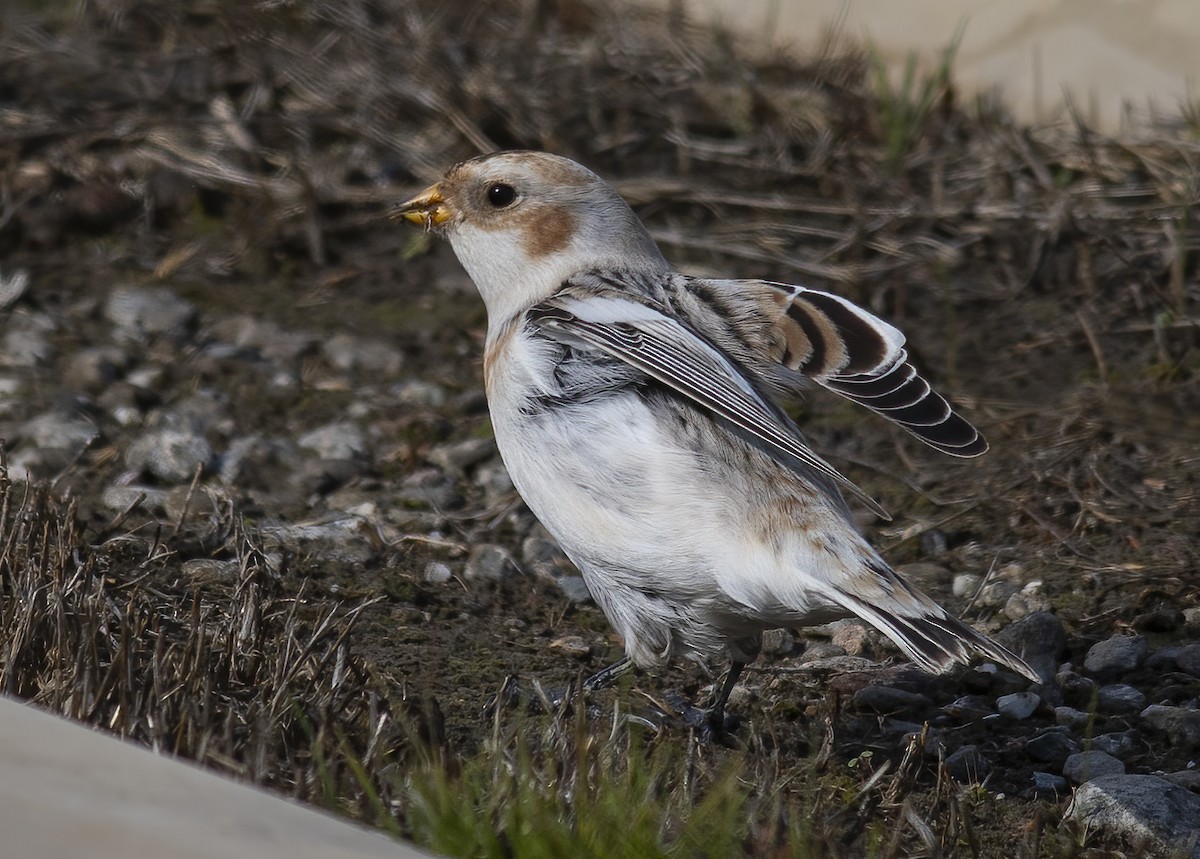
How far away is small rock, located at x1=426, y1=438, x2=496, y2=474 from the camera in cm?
441

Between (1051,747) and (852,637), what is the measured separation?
62 cm

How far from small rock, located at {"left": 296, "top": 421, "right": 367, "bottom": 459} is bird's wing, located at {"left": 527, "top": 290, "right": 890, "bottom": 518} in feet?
4.52

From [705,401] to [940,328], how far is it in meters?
2.39

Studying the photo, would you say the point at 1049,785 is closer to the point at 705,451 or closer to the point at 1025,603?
the point at 1025,603

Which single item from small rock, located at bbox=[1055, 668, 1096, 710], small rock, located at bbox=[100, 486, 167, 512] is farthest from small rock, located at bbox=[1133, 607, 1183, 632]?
small rock, located at bbox=[100, 486, 167, 512]

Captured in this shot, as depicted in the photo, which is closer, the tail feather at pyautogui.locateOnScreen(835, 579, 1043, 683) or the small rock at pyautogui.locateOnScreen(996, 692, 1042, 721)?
the tail feather at pyautogui.locateOnScreen(835, 579, 1043, 683)

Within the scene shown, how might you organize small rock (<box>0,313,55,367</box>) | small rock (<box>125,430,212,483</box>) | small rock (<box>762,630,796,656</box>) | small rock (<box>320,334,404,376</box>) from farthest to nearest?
small rock (<box>320,334,404,376</box>) → small rock (<box>0,313,55,367</box>) → small rock (<box>125,430,212,483</box>) → small rock (<box>762,630,796,656</box>)

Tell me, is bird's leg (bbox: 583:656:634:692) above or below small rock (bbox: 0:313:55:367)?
above

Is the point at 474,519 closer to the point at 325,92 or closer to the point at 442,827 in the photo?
the point at 442,827

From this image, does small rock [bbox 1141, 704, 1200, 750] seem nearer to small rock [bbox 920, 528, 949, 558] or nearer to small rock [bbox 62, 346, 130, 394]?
small rock [bbox 920, 528, 949, 558]

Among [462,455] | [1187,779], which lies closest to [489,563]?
[462,455]

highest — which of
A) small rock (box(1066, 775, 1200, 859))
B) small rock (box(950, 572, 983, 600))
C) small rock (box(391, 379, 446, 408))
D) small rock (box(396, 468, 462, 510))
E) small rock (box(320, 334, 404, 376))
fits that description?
small rock (box(1066, 775, 1200, 859))

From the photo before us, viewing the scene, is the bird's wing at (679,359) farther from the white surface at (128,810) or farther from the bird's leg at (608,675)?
the white surface at (128,810)

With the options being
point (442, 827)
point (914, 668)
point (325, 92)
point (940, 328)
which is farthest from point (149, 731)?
point (325, 92)
